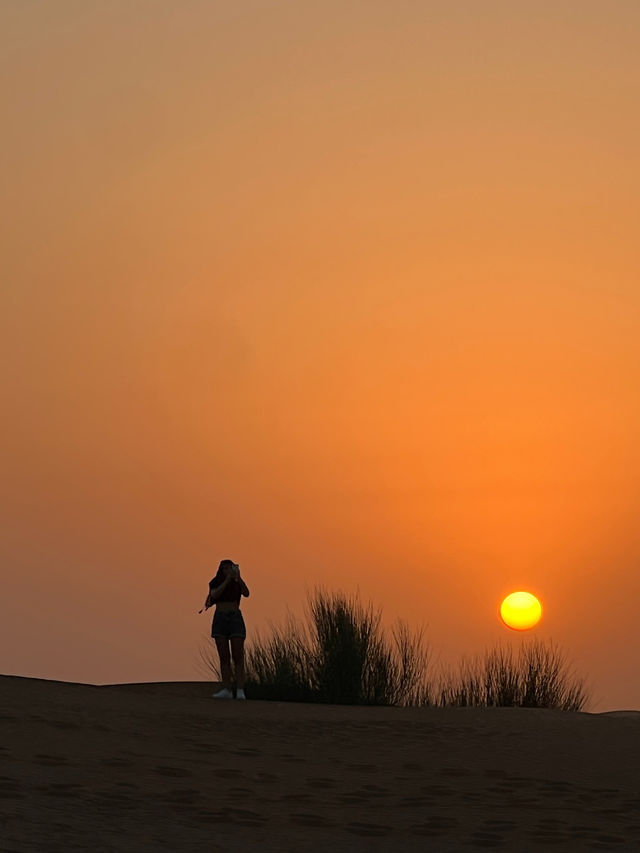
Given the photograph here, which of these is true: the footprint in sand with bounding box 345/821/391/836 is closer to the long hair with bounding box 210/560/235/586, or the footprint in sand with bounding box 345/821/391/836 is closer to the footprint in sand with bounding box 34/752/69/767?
the footprint in sand with bounding box 34/752/69/767

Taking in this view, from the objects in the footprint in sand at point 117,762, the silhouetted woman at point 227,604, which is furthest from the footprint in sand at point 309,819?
the silhouetted woman at point 227,604

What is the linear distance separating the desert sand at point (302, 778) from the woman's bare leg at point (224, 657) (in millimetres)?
1044

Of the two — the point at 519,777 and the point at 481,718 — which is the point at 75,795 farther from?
the point at 481,718

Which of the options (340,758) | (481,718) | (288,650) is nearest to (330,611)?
(288,650)

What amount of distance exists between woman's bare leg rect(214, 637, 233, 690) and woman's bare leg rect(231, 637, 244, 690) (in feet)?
0.33

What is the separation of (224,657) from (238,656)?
0.77ft

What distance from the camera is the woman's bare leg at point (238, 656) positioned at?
1856 cm

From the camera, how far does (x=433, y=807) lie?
11797mm

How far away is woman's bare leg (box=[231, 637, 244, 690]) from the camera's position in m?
18.6

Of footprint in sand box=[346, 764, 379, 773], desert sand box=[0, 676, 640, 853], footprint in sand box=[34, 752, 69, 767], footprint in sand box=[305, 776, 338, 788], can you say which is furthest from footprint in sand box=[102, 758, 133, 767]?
footprint in sand box=[346, 764, 379, 773]

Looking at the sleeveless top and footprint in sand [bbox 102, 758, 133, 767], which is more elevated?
the sleeveless top

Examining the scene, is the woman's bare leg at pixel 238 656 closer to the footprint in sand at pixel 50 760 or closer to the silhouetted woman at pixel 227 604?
the silhouetted woman at pixel 227 604

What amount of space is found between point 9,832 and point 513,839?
3.91 m

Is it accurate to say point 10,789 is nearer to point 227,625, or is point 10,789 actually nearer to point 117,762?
point 117,762
